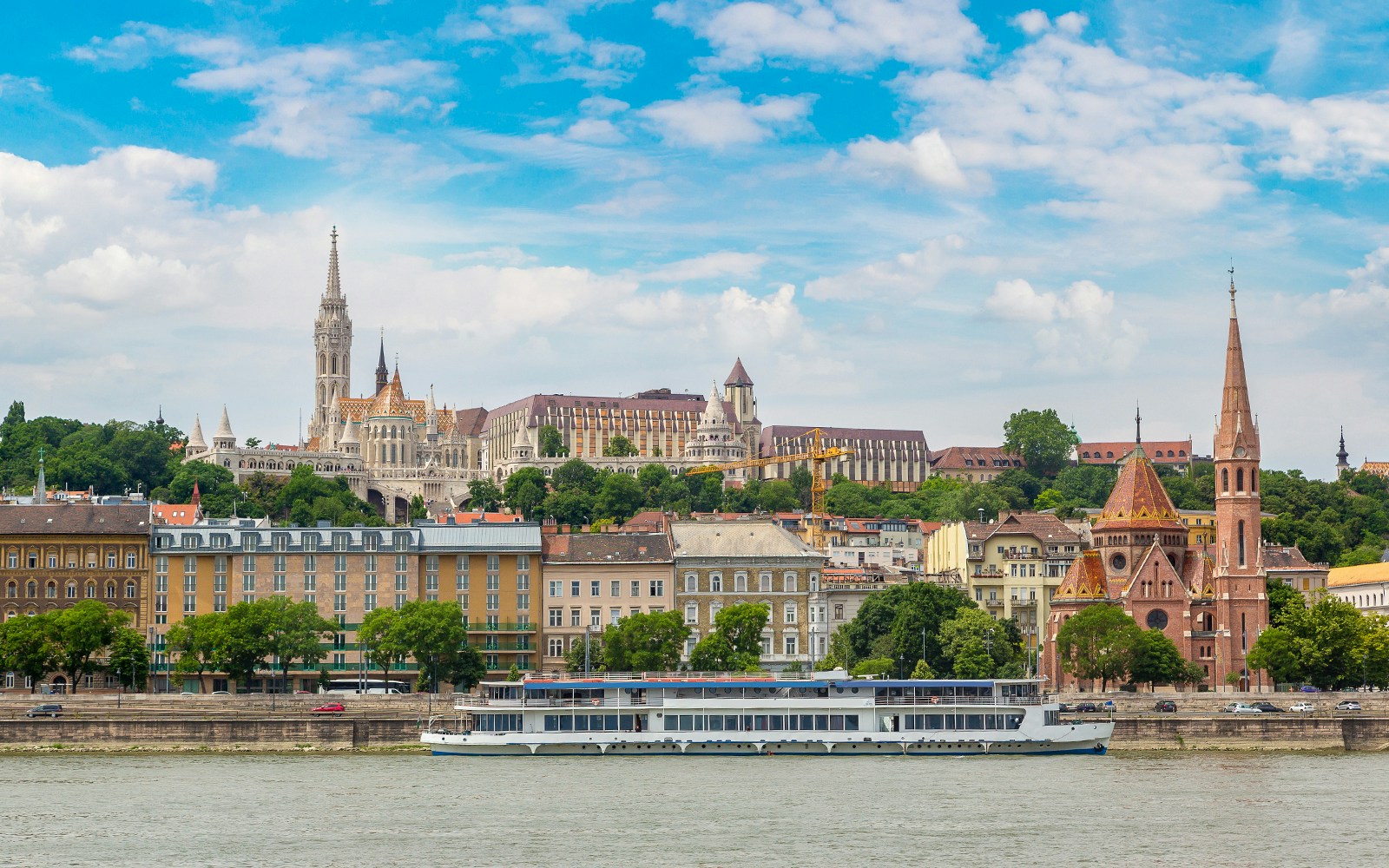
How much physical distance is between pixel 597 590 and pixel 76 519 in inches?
1025

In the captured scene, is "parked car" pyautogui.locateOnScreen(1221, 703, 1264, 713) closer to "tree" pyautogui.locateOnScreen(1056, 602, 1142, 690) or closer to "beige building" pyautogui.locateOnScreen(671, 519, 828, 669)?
"tree" pyautogui.locateOnScreen(1056, 602, 1142, 690)

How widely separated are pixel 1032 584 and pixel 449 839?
80811mm

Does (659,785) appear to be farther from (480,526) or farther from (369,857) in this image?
(480,526)

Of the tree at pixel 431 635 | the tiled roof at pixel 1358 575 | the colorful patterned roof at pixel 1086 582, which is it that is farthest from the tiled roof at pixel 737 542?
the tiled roof at pixel 1358 575

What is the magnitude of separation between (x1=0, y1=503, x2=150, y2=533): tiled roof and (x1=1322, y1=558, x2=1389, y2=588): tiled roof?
78478 mm

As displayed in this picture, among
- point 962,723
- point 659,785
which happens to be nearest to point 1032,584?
point 962,723

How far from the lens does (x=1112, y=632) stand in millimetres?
109938

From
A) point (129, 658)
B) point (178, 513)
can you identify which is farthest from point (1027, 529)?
point (129, 658)

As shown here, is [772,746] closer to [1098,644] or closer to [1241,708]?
[1241,708]

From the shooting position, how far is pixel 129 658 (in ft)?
336

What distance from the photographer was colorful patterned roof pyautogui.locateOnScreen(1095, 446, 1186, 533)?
130750mm

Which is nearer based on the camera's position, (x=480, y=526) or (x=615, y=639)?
(x=615, y=639)

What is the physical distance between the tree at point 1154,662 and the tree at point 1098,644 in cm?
32

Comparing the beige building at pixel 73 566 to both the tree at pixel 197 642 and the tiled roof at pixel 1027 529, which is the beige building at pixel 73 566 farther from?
the tiled roof at pixel 1027 529
